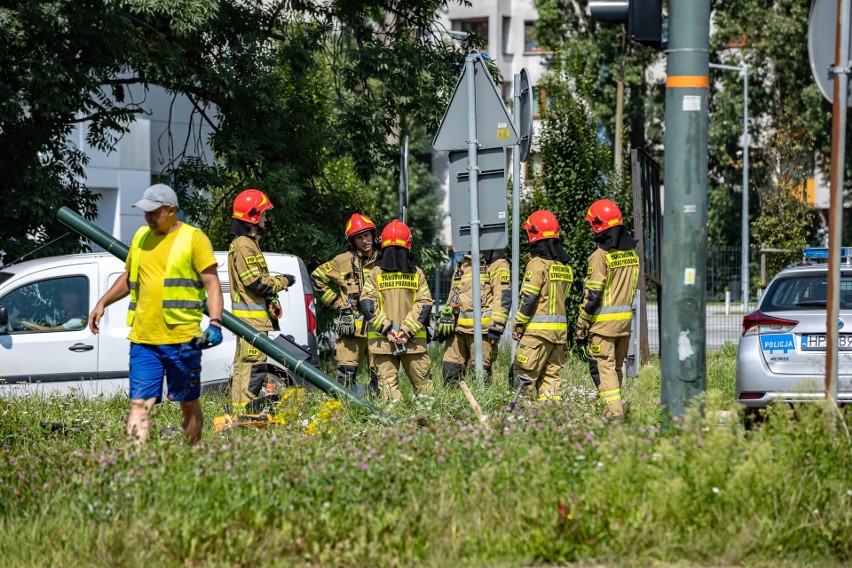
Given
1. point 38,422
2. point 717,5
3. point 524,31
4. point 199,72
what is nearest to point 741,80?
point 717,5

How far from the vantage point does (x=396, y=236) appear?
929 cm

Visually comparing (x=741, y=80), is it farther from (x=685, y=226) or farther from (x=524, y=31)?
(x=685, y=226)

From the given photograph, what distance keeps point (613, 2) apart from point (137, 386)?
348 centimetres

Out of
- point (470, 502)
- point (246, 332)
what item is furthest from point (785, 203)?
point (470, 502)

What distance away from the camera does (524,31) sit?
4809 cm

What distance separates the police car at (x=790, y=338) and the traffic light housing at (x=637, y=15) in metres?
3.63

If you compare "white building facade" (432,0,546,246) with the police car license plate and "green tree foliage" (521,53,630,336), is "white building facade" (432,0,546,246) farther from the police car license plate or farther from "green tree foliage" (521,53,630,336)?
the police car license plate

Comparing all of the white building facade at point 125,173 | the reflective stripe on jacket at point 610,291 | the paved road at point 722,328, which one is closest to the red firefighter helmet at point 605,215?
the reflective stripe on jacket at point 610,291

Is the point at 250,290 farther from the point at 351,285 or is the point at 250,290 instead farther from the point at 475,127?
the point at 475,127

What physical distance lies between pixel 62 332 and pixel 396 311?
2926mm

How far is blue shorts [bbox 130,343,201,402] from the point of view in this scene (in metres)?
6.73

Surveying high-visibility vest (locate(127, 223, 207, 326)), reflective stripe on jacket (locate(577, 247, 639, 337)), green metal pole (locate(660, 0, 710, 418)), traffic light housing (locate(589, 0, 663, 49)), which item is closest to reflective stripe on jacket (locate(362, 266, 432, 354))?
reflective stripe on jacket (locate(577, 247, 639, 337))

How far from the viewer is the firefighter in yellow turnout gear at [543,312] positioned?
9625 millimetres

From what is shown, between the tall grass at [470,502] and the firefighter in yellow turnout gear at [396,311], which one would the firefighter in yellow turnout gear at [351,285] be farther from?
the tall grass at [470,502]
